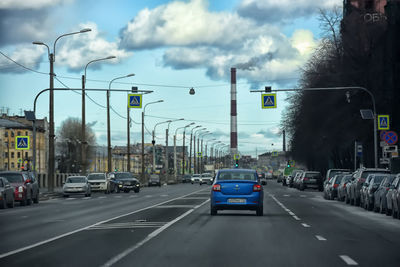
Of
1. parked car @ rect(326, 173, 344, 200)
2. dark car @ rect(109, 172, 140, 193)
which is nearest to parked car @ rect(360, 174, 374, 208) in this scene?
parked car @ rect(326, 173, 344, 200)

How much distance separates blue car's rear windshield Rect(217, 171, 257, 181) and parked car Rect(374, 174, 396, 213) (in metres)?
5.11

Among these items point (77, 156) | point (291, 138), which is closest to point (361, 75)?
point (291, 138)

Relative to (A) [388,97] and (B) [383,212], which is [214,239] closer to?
(B) [383,212]

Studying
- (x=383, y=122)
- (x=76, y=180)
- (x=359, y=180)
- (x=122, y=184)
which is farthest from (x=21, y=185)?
(x=122, y=184)

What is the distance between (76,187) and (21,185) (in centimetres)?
1380

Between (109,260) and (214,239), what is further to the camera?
(214,239)

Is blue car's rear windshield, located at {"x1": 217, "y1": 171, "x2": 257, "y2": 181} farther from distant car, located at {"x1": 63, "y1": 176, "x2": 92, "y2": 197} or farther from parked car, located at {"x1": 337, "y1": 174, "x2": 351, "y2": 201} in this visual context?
distant car, located at {"x1": 63, "y1": 176, "x2": 92, "y2": 197}

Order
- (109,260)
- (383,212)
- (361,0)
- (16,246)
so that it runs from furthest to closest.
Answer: (361,0) → (383,212) → (16,246) → (109,260)

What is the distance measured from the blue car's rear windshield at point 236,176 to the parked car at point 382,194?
5.11m

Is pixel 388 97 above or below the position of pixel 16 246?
above

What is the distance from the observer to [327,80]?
61875 millimetres

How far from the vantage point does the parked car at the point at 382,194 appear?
2816cm

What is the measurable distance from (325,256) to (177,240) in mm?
3945

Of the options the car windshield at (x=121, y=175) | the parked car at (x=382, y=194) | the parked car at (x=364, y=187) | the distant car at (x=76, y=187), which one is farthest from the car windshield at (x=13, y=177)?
the car windshield at (x=121, y=175)
